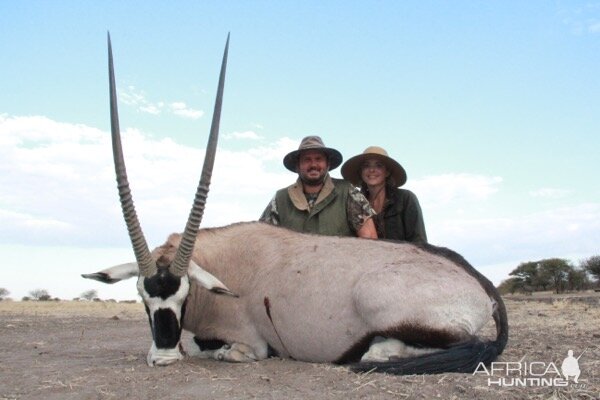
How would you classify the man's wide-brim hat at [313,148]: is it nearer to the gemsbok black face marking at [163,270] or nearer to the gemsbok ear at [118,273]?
the gemsbok black face marking at [163,270]

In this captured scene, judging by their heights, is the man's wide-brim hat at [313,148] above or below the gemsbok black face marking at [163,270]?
above

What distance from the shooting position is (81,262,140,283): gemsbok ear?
17.6 ft

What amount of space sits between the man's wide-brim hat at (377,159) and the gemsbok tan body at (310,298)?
2.49 m

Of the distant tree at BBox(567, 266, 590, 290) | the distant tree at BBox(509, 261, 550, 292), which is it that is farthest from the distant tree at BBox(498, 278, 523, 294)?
the distant tree at BBox(567, 266, 590, 290)

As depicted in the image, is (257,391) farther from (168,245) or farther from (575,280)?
(575,280)

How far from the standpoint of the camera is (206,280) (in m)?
5.36

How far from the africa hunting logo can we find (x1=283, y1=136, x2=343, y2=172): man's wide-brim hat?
3.67m

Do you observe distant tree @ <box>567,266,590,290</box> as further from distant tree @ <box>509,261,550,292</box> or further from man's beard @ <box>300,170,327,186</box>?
man's beard @ <box>300,170,327,186</box>

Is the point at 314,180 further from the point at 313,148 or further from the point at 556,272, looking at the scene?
the point at 556,272

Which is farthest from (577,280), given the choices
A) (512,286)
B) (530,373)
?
(530,373)

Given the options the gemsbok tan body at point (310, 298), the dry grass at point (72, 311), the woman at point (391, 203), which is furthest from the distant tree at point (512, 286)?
the gemsbok tan body at point (310, 298)

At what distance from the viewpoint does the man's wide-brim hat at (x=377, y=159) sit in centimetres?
820

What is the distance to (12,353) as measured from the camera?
278 inches

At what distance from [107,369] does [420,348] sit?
2543 mm
